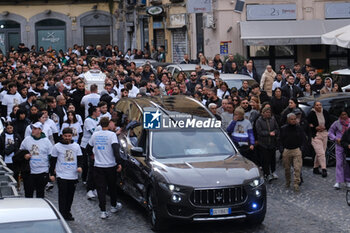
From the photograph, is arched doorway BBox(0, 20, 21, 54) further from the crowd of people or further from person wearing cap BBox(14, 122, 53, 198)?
person wearing cap BBox(14, 122, 53, 198)

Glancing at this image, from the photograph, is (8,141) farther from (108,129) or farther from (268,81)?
(268,81)

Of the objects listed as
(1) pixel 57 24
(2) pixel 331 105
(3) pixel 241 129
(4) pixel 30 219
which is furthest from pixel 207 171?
(1) pixel 57 24

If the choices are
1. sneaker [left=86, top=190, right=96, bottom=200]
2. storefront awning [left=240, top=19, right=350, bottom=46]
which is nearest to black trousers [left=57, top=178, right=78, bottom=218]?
sneaker [left=86, top=190, right=96, bottom=200]

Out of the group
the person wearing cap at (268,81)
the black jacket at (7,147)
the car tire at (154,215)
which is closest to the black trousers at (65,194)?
the car tire at (154,215)

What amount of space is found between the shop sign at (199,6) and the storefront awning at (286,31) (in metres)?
1.88

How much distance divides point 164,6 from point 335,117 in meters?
25.0

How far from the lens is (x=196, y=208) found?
11.5 metres

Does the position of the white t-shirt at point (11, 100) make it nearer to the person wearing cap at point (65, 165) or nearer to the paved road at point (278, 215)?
the paved road at point (278, 215)

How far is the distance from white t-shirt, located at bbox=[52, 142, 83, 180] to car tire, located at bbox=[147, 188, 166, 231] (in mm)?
1407

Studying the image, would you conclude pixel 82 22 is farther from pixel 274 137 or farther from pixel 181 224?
pixel 181 224

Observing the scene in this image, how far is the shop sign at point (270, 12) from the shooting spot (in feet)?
113

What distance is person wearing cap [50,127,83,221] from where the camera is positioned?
1258 centimetres

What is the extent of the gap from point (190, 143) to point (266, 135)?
3196mm

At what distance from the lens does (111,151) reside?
12938 mm
